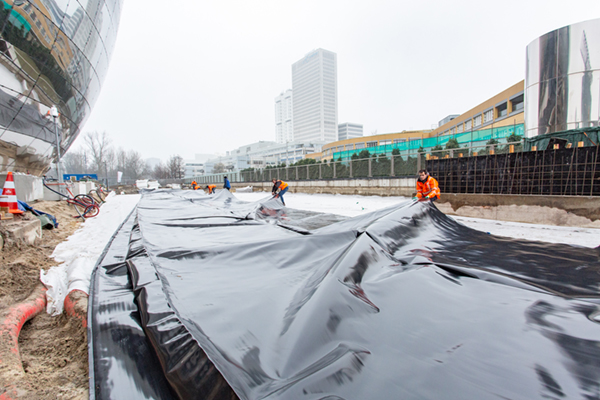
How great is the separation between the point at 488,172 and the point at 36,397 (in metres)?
9.54

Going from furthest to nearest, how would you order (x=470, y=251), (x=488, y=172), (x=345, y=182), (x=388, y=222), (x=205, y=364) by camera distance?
(x=345, y=182) < (x=488, y=172) < (x=388, y=222) < (x=470, y=251) < (x=205, y=364)

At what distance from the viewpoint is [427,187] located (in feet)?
22.1

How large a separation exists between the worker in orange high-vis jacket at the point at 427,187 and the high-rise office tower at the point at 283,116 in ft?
481

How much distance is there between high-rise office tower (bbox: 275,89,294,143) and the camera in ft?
497

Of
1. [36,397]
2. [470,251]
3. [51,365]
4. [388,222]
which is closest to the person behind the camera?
[36,397]

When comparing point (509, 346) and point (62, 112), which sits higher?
point (62, 112)

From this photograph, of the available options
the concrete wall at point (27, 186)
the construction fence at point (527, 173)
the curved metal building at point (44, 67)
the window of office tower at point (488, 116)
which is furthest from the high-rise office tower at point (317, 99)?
the concrete wall at point (27, 186)

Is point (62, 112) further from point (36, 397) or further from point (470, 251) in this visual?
point (470, 251)

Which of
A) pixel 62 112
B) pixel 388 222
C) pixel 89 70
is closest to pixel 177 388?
pixel 388 222

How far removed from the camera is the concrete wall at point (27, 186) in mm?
7105

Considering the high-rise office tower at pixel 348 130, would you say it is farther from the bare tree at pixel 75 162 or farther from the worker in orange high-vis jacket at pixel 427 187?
the worker in orange high-vis jacket at pixel 427 187

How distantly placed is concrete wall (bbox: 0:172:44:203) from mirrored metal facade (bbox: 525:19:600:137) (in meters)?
14.9

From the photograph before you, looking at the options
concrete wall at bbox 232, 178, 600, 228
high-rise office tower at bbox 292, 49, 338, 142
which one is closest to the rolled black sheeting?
concrete wall at bbox 232, 178, 600, 228

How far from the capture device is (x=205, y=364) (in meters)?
1.26
